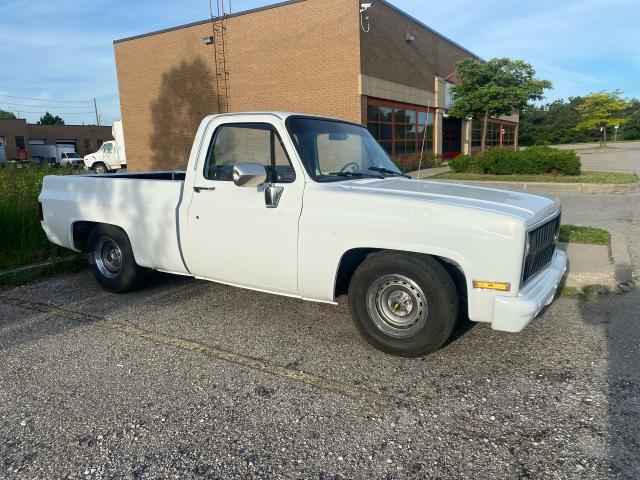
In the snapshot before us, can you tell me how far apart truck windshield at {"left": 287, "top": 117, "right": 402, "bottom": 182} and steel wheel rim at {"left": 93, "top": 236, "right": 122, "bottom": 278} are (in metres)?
2.64

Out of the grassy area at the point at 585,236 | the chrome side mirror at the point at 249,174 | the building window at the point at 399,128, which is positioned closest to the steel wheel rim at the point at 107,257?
the chrome side mirror at the point at 249,174

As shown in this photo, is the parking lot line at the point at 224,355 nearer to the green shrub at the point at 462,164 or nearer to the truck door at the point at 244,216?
the truck door at the point at 244,216

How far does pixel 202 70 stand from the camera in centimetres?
2367

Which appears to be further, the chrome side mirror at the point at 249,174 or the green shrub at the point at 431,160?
the green shrub at the point at 431,160

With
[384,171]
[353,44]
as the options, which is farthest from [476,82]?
[384,171]

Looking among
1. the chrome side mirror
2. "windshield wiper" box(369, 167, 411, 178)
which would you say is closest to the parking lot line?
the chrome side mirror

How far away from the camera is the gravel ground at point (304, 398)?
2658 mm

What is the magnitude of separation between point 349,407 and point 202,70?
23.1m

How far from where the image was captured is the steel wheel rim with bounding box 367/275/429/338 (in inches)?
145

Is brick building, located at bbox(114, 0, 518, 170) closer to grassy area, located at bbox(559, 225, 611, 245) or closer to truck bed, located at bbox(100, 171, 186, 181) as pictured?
grassy area, located at bbox(559, 225, 611, 245)

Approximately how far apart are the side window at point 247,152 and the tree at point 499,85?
1978 cm

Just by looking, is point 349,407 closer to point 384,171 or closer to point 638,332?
point 384,171

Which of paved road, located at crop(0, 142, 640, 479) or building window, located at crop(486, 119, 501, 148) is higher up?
building window, located at crop(486, 119, 501, 148)

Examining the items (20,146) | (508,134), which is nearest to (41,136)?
(20,146)
